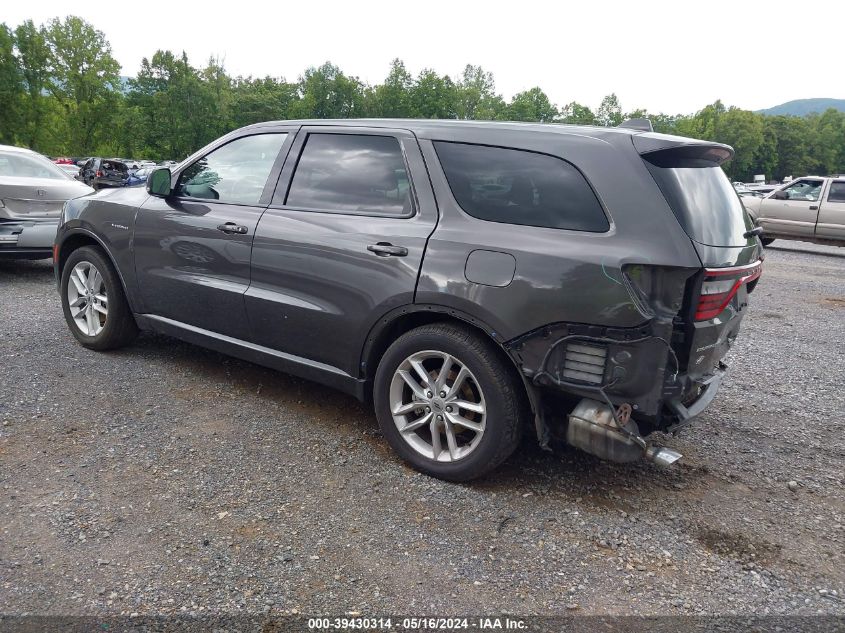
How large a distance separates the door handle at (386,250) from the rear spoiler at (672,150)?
1236 mm

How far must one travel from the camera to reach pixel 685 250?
280 centimetres

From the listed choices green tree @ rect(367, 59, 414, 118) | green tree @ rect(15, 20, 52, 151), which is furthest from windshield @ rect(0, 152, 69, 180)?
green tree @ rect(367, 59, 414, 118)

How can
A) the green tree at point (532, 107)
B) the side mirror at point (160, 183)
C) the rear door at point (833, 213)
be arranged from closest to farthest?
1. the side mirror at point (160, 183)
2. the rear door at point (833, 213)
3. the green tree at point (532, 107)

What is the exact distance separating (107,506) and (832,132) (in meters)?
143

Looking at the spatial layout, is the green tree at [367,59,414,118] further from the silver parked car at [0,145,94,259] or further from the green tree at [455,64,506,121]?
the silver parked car at [0,145,94,259]

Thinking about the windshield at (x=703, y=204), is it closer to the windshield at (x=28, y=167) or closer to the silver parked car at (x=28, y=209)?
the silver parked car at (x=28, y=209)

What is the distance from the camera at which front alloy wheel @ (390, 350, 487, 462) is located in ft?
10.7

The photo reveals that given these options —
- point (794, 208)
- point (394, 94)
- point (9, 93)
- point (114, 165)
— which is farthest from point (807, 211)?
point (394, 94)

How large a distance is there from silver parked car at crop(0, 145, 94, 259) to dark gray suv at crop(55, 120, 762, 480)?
4.59 meters

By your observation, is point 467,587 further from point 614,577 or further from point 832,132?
point 832,132

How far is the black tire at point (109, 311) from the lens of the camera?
4.89m

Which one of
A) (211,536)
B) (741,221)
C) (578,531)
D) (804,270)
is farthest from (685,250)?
(804,270)

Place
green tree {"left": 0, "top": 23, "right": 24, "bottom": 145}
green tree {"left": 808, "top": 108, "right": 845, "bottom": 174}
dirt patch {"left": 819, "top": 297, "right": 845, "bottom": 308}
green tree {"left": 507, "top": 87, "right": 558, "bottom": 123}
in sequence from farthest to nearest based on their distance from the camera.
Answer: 1. green tree {"left": 808, "top": 108, "right": 845, "bottom": 174}
2. green tree {"left": 507, "top": 87, "right": 558, "bottom": 123}
3. green tree {"left": 0, "top": 23, "right": 24, "bottom": 145}
4. dirt patch {"left": 819, "top": 297, "right": 845, "bottom": 308}

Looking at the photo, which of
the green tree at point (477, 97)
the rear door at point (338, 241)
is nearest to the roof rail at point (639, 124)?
the rear door at point (338, 241)
